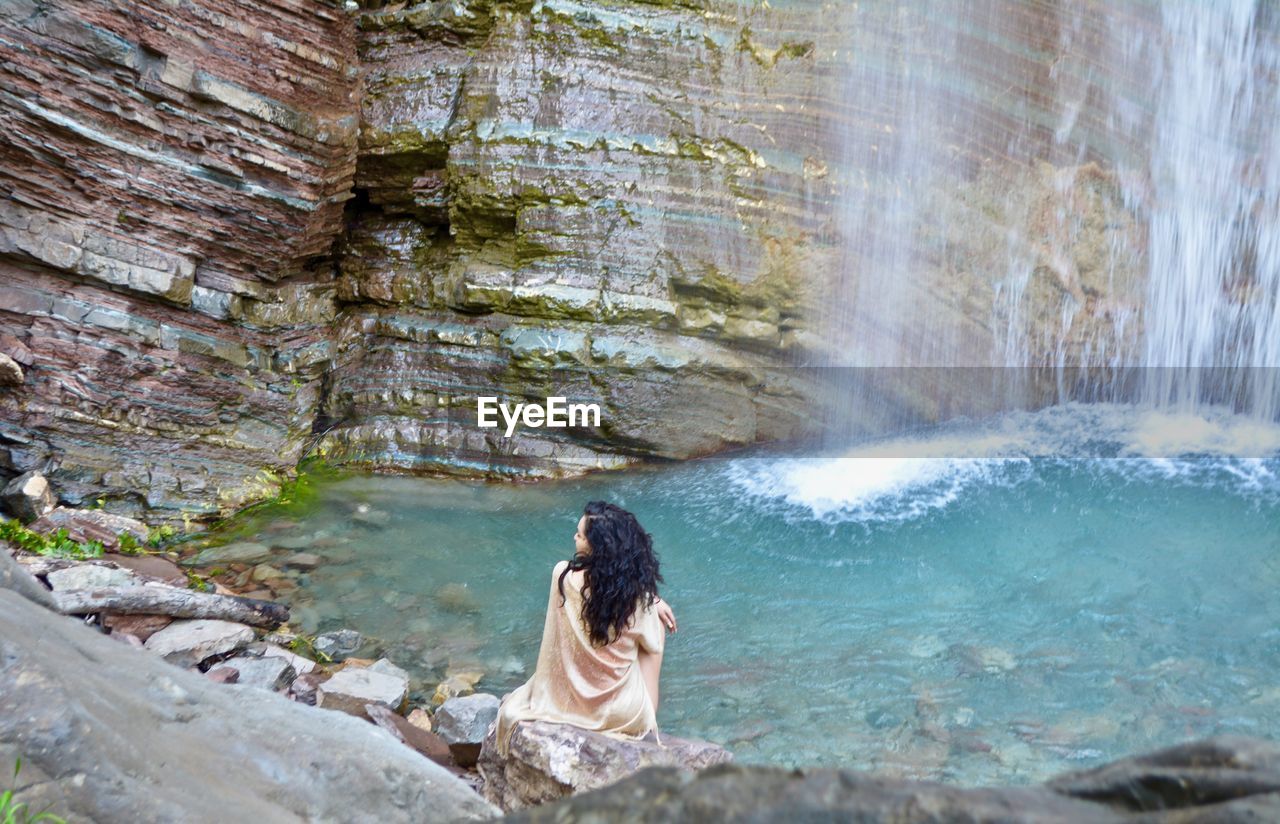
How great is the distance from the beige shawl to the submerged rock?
0.16m

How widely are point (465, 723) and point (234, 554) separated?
3002 millimetres

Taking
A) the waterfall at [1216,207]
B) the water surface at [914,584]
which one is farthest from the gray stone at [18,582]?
the waterfall at [1216,207]

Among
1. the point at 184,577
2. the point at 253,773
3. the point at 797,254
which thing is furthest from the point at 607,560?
the point at 797,254

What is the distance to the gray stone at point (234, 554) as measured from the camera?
664 centimetres


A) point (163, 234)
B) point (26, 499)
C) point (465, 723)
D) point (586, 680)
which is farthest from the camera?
point (163, 234)

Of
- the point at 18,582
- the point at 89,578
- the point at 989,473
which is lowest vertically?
the point at 89,578

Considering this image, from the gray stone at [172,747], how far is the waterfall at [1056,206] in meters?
6.96

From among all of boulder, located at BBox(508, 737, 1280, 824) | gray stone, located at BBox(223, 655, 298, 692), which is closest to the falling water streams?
gray stone, located at BBox(223, 655, 298, 692)

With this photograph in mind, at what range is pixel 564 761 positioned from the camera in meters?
3.51

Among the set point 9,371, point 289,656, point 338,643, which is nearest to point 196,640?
point 289,656

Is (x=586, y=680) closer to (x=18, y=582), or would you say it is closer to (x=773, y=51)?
(x=18, y=582)

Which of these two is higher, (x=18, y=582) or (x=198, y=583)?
(x=18, y=582)

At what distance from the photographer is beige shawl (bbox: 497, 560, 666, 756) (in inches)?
152

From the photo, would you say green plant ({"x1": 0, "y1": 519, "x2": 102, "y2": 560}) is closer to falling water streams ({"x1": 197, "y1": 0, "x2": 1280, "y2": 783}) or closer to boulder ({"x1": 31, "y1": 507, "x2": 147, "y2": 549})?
boulder ({"x1": 31, "y1": 507, "x2": 147, "y2": 549})
